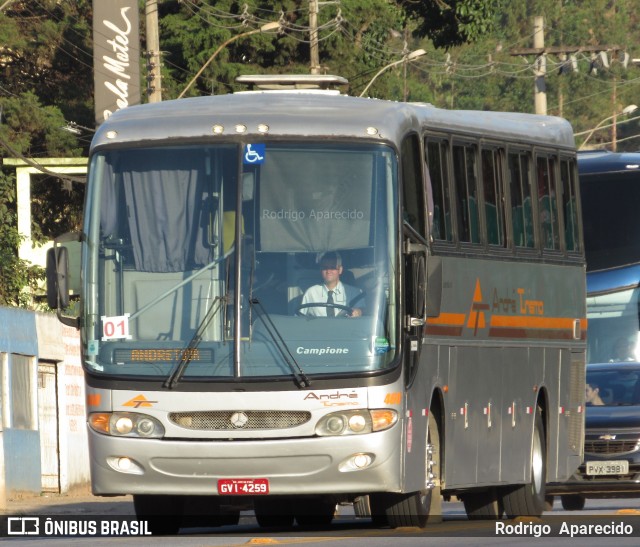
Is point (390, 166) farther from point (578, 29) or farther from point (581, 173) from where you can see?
point (578, 29)

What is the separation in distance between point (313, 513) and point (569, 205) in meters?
4.19

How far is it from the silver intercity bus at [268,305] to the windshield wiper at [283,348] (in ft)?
0.04

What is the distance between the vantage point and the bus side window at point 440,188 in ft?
52.4

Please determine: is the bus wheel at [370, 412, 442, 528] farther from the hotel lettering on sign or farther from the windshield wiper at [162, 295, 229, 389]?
the hotel lettering on sign

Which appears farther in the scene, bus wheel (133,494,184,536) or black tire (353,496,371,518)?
black tire (353,496,371,518)

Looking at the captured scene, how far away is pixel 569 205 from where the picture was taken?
19688 mm

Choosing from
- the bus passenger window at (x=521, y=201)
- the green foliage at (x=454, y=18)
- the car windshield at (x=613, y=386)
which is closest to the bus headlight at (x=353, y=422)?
the bus passenger window at (x=521, y=201)

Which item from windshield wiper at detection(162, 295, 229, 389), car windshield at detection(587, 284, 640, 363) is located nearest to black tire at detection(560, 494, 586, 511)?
car windshield at detection(587, 284, 640, 363)

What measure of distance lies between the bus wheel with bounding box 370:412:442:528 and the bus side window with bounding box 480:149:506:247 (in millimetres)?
A: 2207

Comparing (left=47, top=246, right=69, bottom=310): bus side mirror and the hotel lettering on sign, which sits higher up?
the hotel lettering on sign

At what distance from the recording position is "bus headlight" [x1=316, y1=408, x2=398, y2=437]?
46.6 feet

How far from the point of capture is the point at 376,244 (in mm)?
14594

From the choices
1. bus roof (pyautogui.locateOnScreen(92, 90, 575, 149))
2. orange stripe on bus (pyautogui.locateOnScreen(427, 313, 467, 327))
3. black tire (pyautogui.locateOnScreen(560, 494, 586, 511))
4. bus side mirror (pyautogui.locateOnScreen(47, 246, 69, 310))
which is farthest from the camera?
black tire (pyautogui.locateOnScreen(560, 494, 586, 511))

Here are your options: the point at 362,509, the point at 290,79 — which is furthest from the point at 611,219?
the point at 290,79
